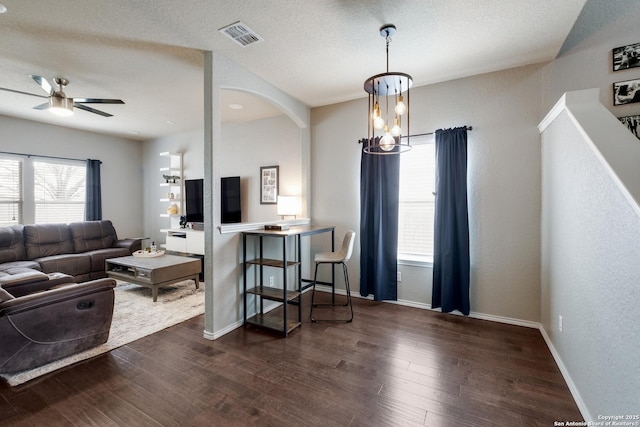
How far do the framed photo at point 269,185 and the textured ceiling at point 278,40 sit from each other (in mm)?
1305

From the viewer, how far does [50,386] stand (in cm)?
202

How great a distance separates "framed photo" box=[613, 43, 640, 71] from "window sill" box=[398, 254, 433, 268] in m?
2.58

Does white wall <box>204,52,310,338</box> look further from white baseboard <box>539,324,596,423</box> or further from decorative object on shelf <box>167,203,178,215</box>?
decorative object on shelf <box>167,203,178,215</box>

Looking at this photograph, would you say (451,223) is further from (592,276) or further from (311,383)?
(311,383)

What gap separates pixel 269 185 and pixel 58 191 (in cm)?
→ 420

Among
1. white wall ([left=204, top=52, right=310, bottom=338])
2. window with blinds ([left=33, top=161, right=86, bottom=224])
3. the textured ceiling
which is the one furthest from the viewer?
window with blinds ([left=33, top=161, right=86, bottom=224])

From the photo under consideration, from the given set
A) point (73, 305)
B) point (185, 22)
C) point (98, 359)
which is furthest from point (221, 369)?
point (185, 22)

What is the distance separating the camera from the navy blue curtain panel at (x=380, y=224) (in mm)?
3641

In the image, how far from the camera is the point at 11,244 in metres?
4.31

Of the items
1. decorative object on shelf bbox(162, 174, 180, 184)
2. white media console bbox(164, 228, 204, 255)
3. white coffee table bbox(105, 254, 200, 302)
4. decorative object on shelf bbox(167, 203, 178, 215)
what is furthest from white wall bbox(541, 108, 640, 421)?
decorative object on shelf bbox(162, 174, 180, 184)

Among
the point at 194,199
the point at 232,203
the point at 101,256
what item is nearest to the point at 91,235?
the point at 101,256

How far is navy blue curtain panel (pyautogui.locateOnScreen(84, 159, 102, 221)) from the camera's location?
5.63 meters

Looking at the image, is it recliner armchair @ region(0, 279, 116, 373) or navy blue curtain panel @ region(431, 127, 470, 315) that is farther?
navy blue curtain panel @ region(431, 127, 470, 315)

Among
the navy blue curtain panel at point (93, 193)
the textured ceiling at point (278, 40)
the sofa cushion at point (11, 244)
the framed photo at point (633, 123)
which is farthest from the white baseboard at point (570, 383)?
the navy blue curtain panel at point (93, 193)
